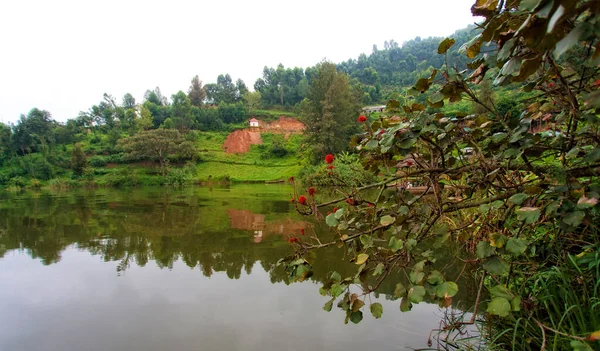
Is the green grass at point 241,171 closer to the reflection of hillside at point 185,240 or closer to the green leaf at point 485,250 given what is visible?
the reflection of hillside at point 185,240

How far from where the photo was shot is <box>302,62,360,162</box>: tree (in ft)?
90.3

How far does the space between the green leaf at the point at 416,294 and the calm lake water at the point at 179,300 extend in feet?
4.62

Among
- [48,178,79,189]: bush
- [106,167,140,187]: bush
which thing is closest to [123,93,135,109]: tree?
[48,178,79,189]: bush

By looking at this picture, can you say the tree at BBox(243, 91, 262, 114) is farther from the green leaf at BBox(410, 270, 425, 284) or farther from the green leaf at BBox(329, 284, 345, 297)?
the green leaf at BBox(410, 270, 425, 284)

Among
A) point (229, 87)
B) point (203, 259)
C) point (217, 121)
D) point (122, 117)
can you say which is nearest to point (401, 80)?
point (229, 87)

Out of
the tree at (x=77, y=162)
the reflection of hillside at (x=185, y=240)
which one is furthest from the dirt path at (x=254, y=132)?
the reflection of hillside at (x=185, y=240)

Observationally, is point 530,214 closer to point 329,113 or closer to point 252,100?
point 329,113

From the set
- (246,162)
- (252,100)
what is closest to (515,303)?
(246,162)

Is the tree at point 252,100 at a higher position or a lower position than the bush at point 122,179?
higher

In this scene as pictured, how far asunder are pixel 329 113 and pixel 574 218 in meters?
→ 26.8

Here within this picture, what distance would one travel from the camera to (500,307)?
1.30m

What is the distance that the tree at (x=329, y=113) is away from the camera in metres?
27.5

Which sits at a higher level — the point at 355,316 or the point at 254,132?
the point at 254,132

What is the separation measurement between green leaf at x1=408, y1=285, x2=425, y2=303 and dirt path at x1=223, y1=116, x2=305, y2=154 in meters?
43.5
